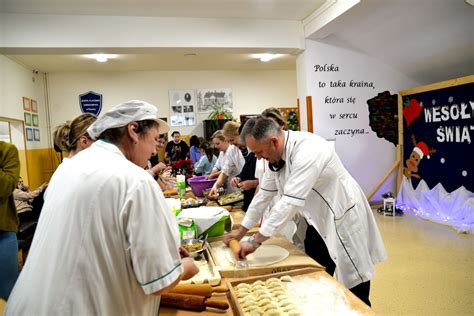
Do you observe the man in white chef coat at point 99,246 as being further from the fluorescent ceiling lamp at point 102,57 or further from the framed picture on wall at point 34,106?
the framed picture on wall at point 34,106

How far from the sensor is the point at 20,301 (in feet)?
2.81

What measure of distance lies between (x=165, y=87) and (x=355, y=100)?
4340 millimetres

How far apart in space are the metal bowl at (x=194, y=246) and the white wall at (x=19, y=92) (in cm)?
474

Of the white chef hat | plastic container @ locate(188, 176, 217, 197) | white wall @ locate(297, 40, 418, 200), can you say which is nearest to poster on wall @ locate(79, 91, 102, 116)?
white wall @ locate(297, 40, 418, 200)

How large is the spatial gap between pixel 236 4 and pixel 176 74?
3889mm

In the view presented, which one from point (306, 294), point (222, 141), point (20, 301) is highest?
point (222, 141)

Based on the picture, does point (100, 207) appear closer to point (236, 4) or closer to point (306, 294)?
point (306, 294)

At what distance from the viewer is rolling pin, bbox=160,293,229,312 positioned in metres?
1.11

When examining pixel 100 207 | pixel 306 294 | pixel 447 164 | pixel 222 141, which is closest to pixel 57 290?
pixel 100 207

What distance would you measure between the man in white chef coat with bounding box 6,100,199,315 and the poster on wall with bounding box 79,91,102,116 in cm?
684

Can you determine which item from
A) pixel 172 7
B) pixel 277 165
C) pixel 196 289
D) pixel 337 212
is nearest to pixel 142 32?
pixel 172 7

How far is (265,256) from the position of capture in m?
1.54

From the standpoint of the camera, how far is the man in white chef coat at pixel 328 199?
1624 millimetres

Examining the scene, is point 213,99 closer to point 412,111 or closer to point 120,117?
point 412,111
